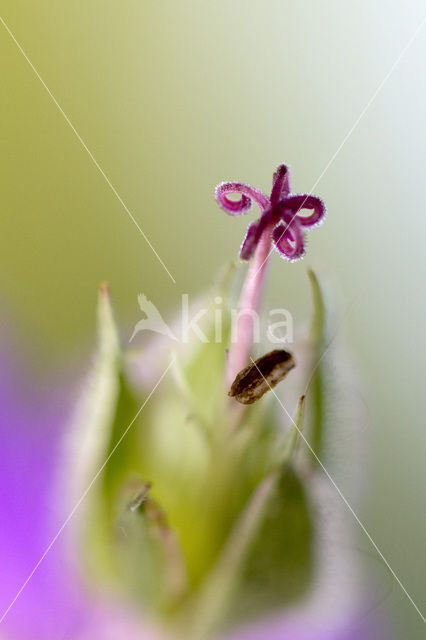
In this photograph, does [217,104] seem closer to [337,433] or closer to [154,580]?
[337,433]

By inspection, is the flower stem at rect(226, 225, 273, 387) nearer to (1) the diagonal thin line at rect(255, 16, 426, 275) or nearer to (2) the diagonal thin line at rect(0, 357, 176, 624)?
(2) the diagonal thin line at rect(0, 357, 176, 624)

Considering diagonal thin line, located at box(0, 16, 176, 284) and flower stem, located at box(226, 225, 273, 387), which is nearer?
flower stem, located at box(226, 225, 273, 387)

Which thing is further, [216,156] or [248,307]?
[216,156]

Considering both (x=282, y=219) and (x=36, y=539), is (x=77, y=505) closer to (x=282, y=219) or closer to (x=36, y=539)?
(x=36, y=539)

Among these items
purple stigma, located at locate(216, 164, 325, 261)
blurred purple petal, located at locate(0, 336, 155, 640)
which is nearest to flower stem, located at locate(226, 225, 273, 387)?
purple stigma, located at locate(216, 164, 325, 261)

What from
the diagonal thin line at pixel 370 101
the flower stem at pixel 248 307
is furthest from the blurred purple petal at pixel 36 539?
the diagonal thin line at pixel 370 101

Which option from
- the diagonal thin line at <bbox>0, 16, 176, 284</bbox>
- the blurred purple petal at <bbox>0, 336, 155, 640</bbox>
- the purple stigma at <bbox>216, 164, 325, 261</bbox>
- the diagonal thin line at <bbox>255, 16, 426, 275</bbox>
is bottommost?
the blurred purple petal at <bbox>0, 336, 155, 640</bbox>

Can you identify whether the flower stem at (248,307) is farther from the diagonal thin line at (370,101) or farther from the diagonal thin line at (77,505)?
the diagonal thin line at (370,101)

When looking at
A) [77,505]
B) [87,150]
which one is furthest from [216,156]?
[77,505]

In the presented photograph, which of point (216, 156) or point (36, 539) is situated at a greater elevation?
point (216, 156)
